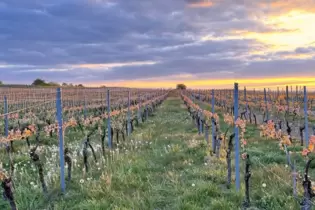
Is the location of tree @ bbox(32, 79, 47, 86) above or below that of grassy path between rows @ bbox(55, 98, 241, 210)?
above

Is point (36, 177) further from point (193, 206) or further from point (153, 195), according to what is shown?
point (193, 206)

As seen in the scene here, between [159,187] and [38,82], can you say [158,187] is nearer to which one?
[159,187]

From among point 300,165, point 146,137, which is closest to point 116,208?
point 300,165

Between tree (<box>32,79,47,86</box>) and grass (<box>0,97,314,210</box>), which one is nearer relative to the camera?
grass (<box>0,97,314,210</box>)

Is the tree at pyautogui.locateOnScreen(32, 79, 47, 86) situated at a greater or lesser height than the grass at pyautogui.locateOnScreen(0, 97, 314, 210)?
greater

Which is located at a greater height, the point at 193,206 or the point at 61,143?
the point at 61,143

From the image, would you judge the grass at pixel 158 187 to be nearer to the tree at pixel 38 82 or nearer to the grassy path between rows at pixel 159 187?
the grassy path between rows at pixel 159 187

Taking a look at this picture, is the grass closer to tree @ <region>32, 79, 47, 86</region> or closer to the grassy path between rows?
the grassy path between rows

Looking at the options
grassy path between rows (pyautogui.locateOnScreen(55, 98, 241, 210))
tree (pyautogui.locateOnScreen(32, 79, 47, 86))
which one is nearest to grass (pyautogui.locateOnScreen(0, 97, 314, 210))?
grassy path between rows (pyautogui.locateOnScreen(55, 98, 241, 210))

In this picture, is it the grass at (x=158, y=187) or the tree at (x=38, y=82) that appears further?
the tree at (x=38, y=82)

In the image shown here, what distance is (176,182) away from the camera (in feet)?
21.3

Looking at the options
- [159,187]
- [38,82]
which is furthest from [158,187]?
[38,82]

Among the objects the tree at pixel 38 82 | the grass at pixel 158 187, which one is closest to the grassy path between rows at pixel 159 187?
the grass at pixel 158 187

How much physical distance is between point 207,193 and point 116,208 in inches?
62.8
